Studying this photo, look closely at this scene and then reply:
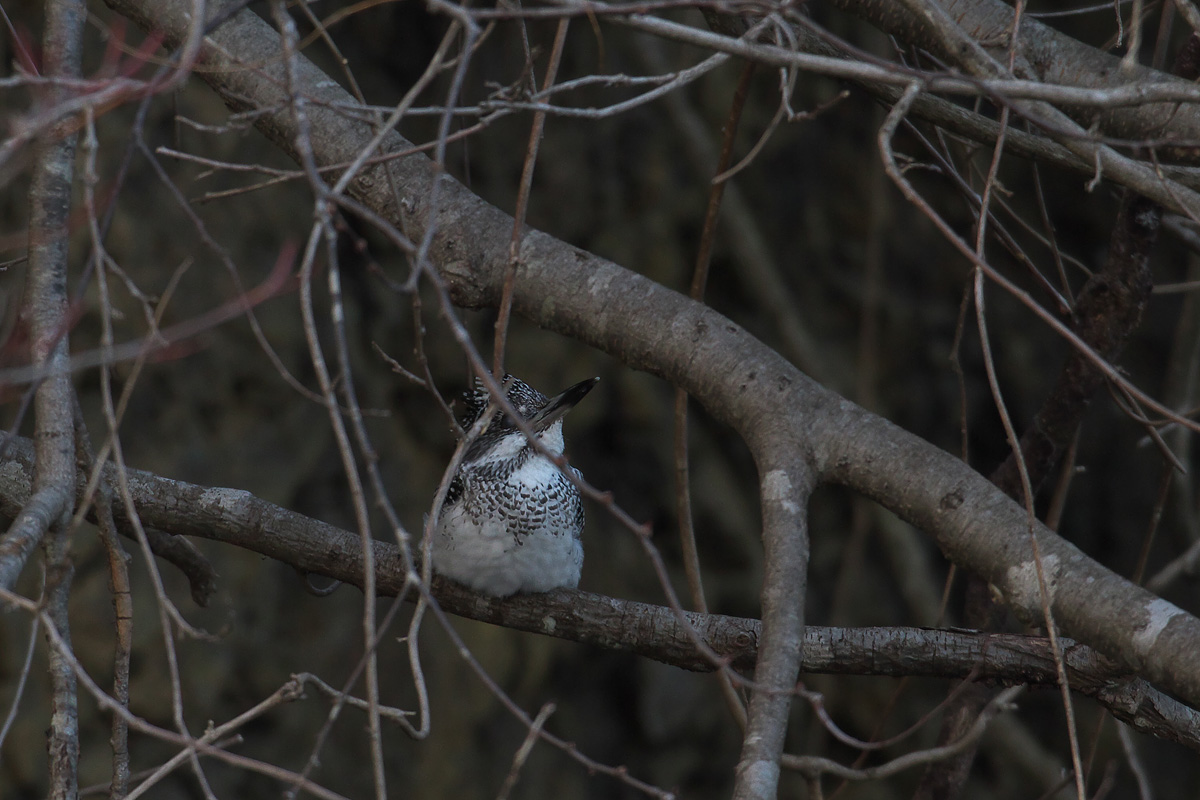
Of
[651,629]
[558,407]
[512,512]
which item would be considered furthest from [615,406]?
[651,629]

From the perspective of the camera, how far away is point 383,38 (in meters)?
4.10

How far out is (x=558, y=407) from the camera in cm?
273

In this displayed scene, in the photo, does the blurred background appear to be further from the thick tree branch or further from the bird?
the thick tree branch

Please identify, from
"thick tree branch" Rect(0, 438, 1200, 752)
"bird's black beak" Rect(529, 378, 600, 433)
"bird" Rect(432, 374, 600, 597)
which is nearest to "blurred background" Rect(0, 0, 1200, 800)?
"bird" Rect(432, 374, 600, 597)

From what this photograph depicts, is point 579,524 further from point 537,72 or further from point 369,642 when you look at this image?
point 537,72

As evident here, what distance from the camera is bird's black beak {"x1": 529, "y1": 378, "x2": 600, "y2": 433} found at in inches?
105

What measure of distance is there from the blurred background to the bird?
41.0 inches

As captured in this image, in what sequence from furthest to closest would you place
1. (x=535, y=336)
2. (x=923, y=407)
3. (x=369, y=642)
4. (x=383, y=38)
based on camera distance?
(x=923, y=407) → (x=535, y=336) → (x=383, y=38) → (x=369, y=642)

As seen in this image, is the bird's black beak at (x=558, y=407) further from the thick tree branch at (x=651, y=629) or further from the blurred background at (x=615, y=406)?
the blurred background at (x=615, y=406)

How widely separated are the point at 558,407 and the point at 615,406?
184cm

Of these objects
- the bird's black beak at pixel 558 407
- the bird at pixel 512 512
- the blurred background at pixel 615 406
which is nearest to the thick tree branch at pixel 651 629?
the bird at pixel 512 512

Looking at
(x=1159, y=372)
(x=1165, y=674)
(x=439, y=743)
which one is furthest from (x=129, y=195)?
(x=1159, y=372)

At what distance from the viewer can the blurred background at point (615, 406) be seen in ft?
12.6

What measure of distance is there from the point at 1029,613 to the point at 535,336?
286 centimetres
